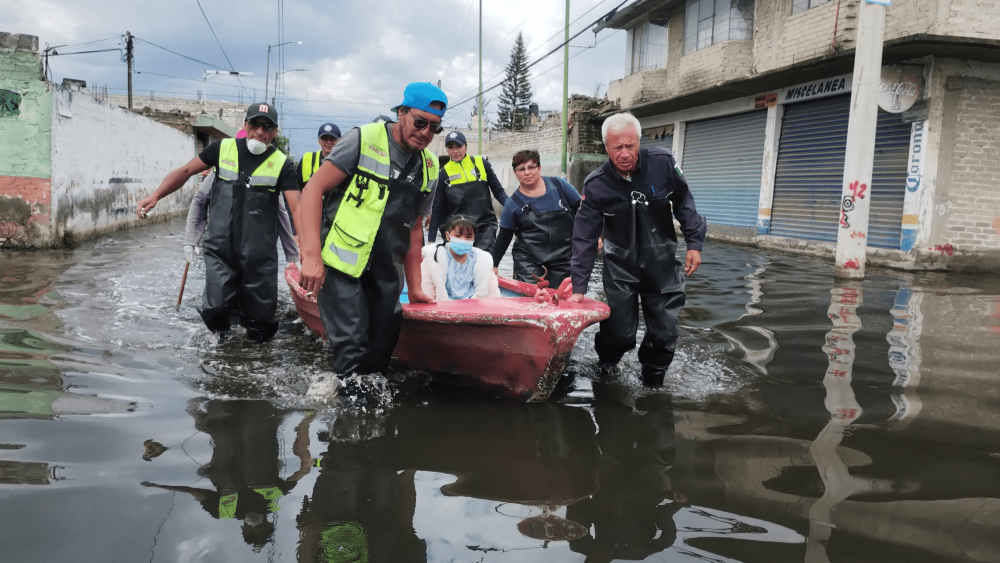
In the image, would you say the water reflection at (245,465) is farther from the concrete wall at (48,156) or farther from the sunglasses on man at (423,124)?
the concrete wall at (48,156)

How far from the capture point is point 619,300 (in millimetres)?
4465

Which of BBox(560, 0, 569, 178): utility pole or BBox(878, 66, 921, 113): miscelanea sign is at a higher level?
BBox(560, 0, 569, 178): utility pole

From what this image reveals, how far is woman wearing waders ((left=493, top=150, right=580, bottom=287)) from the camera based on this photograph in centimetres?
618

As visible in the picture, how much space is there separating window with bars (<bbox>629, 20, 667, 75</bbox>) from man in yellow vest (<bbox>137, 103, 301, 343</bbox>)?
19299mm

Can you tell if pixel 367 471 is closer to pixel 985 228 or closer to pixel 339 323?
pixel 339 323

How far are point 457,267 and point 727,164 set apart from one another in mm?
15468

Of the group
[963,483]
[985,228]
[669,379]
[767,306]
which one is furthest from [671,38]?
[963,483]

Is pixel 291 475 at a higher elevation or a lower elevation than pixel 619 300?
lower

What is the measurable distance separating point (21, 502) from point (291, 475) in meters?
0.97

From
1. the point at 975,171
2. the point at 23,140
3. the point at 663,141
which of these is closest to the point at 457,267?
the point at 23,140

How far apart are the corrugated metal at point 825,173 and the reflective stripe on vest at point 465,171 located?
8.44m

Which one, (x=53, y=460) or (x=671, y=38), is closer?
(x=53, y=460)

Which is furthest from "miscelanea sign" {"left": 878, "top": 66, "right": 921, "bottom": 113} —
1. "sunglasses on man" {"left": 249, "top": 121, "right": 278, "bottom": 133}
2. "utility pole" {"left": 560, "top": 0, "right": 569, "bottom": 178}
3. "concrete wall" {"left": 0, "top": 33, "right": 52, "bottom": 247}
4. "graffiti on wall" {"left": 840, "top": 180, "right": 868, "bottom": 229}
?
"concrete wall" {"left": 0, "top": 33, "right": 52, "bottom": 247}

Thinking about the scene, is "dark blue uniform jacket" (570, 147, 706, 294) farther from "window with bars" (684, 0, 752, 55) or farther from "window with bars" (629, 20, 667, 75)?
"window with bars" (629, 20, 667, 75)
